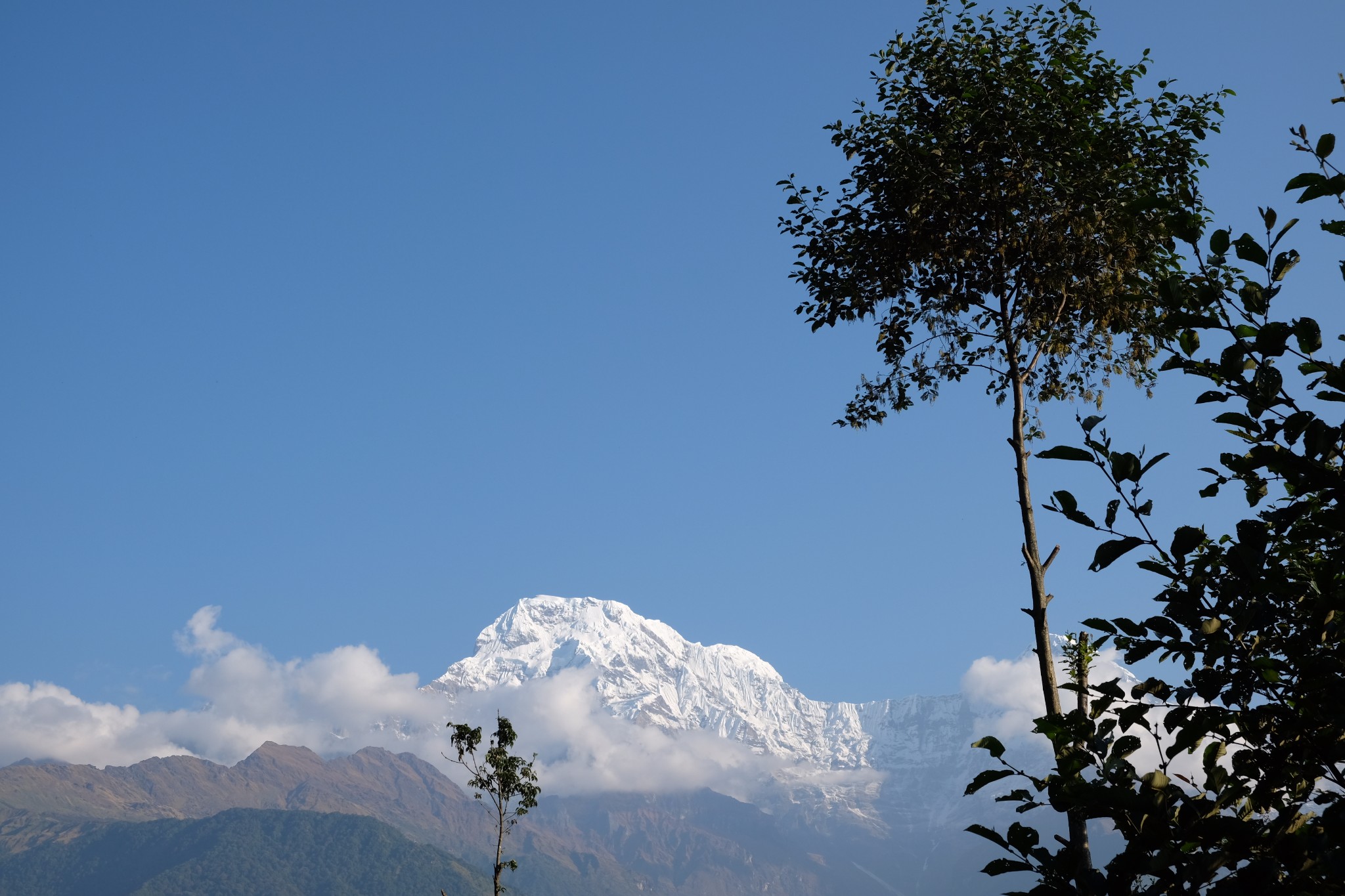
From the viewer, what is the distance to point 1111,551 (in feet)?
15.1

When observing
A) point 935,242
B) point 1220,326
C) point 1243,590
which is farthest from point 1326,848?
point 935,242

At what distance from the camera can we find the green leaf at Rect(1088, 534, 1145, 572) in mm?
4570

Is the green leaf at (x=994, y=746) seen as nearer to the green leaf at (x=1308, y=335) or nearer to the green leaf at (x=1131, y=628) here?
the green leaf at (x=1131, y=628)

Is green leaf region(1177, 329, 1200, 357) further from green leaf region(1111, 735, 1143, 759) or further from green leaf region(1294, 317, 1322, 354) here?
green leaf region(1111, 735, 1143, 759)

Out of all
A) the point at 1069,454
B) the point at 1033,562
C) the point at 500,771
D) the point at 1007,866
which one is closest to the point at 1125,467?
the point at 1069,454

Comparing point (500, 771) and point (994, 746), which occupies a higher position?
point (500, 771)

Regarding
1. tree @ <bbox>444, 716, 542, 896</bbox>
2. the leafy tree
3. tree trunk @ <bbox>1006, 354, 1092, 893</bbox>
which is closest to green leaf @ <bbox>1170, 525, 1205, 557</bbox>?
the leafy tree

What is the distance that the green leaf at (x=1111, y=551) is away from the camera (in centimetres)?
457

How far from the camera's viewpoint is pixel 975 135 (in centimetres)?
1453

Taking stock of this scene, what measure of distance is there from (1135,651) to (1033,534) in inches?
305

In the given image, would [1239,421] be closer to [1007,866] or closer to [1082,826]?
[1007,866]

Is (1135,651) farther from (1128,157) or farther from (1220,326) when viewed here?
(1128,157)

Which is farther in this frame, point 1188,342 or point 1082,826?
point 1082,826

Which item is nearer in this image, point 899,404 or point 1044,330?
point 1044,330
